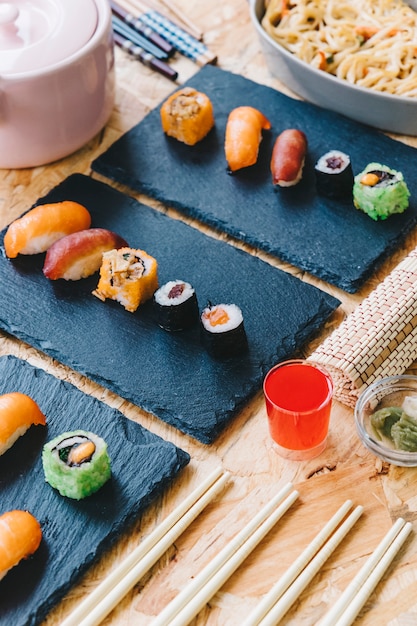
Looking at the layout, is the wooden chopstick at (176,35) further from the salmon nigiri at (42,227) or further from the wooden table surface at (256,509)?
the wooden table surface at (256,509)

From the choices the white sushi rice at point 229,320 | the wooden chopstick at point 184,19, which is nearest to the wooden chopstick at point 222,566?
the white sushi rice at point 229,320

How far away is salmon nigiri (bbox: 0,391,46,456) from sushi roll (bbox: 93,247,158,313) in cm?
41

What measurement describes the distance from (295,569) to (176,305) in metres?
0.75

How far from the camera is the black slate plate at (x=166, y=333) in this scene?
7.18ft

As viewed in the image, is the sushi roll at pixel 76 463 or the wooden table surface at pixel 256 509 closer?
the wooden table surface at pixel 256 509

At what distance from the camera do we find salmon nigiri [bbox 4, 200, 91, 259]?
97.7 inches

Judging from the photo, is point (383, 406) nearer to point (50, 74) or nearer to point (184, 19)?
point (50, 74)

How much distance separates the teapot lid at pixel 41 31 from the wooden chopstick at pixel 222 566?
141cm

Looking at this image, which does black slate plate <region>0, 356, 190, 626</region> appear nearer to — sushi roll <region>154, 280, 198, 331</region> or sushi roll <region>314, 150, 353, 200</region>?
sushi roll <region>154, 280, 198, 331</region>

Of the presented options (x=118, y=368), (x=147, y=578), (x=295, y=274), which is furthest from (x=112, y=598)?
(x=295, y=274)

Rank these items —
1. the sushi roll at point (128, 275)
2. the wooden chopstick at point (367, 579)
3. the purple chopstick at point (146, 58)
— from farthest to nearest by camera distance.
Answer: the purple chopstick at point (146, 58) < the sushi roll at point (128, 275) < the wooden chopstick at point (367, 579)

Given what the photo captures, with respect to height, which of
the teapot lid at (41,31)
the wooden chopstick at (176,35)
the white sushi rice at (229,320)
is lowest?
the wooden chopstick at (176,35)

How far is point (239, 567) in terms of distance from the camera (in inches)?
74.0

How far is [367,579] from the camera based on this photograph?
1818 mm
